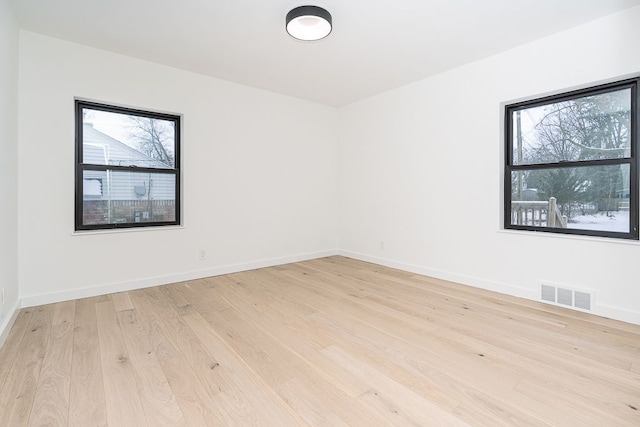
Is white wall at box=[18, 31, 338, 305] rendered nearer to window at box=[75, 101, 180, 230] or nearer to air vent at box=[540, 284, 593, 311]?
window at box=[75, 101, 180, 230]

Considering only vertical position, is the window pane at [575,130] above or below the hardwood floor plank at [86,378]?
above

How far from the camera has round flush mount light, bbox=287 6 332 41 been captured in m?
2.44

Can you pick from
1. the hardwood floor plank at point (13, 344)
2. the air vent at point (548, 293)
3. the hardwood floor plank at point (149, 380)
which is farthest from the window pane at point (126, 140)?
the air vent at point (548, 293)

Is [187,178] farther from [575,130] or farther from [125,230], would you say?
[575,130]

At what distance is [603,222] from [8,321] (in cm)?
508

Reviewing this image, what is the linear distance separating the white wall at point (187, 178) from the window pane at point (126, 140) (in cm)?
19

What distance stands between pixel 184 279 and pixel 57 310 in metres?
1.21

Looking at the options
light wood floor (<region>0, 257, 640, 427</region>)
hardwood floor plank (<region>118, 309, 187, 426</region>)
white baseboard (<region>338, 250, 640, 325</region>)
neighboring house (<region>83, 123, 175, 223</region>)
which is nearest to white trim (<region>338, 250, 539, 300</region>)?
white baseboard (<region>338, 250, 640, 325</region>)

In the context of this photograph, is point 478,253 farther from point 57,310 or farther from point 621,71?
point 57,310

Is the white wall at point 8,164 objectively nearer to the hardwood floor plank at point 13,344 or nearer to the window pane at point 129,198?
the hardwood floor plank at point 13,344

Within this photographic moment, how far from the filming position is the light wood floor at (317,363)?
4.86 feet

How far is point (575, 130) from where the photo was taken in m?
2.93

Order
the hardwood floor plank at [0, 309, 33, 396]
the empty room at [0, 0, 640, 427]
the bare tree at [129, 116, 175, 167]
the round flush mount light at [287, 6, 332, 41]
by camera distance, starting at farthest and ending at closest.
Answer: the bare tree at [129, 116, 175, 167] → the round flush mount light at [287, 6, 332, 41] → the hardwood floor plank at [0, 309, 33, 396] → the empty room at [0, 0, 640, 427]

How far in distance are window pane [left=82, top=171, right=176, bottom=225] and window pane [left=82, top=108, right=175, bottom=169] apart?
5.9 inches
